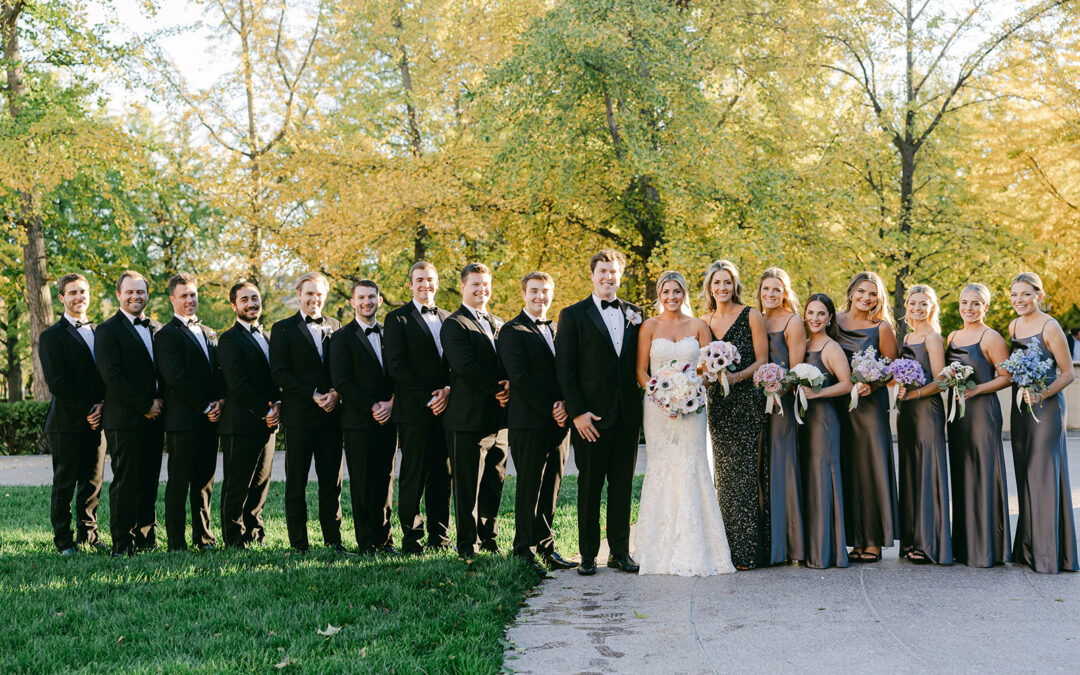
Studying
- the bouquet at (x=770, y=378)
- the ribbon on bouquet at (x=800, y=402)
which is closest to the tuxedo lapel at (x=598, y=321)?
the bouquet at (x=770, y=378)

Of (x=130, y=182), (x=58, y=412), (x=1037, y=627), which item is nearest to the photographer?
(x=1037, y=627)

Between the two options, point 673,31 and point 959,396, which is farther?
point 673,31

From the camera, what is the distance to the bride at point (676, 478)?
667 centimetres

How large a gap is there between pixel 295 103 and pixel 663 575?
1731 centimetres

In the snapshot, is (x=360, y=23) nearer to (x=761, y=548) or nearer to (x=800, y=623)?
(x=761, y=548)

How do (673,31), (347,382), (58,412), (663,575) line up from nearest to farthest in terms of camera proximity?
(663,575)
(347,382)
(58,412)
(673,31)

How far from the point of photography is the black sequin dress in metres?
6.89

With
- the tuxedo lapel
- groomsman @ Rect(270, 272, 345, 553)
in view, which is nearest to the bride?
the tuxedo lapel

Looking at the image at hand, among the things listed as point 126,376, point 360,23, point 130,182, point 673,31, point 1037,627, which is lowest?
point 1037,627

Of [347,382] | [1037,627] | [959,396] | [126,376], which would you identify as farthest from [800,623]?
[126,376]

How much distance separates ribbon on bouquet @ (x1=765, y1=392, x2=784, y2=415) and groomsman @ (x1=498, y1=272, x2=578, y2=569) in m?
1.55

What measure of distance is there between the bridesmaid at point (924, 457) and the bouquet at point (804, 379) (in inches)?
28.7

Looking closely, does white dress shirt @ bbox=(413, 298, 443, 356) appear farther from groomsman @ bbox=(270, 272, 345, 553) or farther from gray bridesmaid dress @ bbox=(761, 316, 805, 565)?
gray bridesmaid dress @ bbox=(761, 316, 805, 565)

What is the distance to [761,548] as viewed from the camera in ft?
22.6
